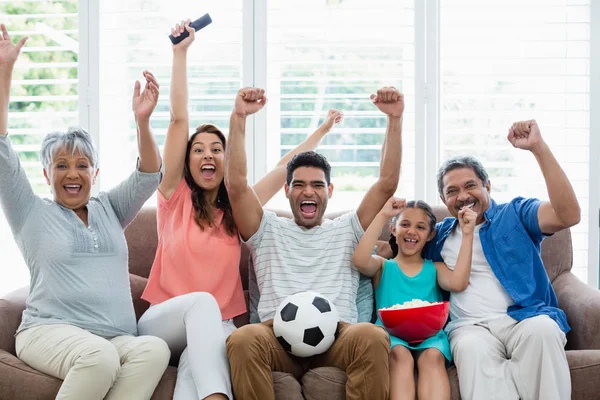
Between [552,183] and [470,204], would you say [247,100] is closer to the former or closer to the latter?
[470,204]

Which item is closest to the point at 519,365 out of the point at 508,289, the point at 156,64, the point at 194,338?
the point at 508,289

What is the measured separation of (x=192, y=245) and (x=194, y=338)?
424 mm

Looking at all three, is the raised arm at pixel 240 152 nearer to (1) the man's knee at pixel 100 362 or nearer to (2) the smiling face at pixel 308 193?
(2) the smiling face at pixel 308 193

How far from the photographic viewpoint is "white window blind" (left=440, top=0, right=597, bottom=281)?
3.28m

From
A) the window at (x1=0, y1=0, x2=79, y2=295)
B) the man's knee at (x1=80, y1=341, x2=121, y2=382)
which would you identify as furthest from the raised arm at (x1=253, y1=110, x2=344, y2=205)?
the window at (x1=0, y1=0, x2=79, y2=295)

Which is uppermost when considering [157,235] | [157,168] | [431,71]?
[431,71]

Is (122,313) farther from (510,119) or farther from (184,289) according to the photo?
(510,119)

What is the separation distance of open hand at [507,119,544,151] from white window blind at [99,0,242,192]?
4.52 ft

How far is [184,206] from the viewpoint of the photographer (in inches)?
102

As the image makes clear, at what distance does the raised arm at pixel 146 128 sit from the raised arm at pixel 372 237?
2.42 feet

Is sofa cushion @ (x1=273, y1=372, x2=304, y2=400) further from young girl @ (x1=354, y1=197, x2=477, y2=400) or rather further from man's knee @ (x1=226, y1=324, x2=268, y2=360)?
young girl @ (x1=354, y1=197, x2=477, y2=400)

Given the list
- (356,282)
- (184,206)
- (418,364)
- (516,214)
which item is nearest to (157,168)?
(184,206)

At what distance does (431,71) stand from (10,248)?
216 centimetres

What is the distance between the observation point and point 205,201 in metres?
2.60
